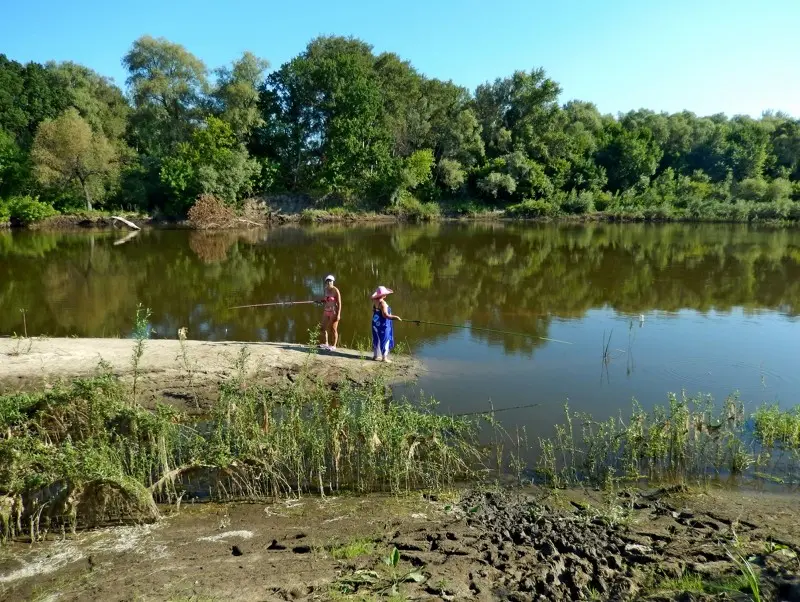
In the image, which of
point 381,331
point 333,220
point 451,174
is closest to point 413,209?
point 451,174

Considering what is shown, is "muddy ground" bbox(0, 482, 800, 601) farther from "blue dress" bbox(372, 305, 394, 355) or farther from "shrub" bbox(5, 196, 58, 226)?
"shrub" bbox(5, 196, 58, 226)

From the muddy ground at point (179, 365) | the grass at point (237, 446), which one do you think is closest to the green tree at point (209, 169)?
the muddy ground at point (179, 365)

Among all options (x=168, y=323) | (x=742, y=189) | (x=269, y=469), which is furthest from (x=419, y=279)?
(x=742, y=189)

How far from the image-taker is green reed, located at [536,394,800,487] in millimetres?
7438

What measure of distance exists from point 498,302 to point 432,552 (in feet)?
46.4

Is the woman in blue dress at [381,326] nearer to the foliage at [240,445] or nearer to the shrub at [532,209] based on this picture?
the foliage at [240,445]

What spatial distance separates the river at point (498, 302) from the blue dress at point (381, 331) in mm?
1001

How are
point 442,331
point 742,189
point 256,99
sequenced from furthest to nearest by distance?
point 742,189 → point 256,99 → point 442,331

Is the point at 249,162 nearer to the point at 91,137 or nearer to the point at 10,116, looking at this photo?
the point at 91,137

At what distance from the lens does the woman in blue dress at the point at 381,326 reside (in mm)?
11180

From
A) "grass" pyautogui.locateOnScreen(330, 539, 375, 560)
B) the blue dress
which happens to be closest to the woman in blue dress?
the blue dress

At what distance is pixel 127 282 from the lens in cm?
2164

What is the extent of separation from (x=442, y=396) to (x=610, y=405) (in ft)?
9.58

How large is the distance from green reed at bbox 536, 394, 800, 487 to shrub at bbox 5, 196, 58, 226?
45438mm
